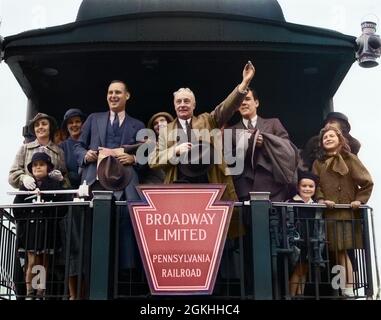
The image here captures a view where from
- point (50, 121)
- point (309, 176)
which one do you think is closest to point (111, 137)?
point (50, 121)

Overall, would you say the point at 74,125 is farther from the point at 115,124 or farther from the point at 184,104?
the point at 184,104

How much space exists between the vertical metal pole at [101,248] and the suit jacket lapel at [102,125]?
1.14 metres

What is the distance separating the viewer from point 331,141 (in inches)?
334

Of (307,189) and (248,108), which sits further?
(248,108)

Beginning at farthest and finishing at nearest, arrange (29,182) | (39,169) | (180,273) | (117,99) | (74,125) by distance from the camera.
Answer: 1. (74,125)
2. (117,99)
3. (39,169)
4. (29,182)
5. (180,273)

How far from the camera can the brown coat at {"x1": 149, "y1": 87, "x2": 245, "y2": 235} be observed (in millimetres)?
7988

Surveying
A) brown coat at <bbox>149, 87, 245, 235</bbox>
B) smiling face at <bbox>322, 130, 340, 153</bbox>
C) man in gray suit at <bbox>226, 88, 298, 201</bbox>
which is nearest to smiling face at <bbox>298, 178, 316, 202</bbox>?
man in gray suit at <bbox>226, 88, 298, 201</bbox>

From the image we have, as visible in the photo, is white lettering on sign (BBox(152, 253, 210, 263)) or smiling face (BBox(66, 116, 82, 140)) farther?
smiling face (BBox(66, 116, 82, 140))

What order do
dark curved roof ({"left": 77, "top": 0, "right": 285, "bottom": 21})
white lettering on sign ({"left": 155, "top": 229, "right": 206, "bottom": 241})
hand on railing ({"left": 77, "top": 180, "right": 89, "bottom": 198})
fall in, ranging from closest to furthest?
white lettering on sign ({"left": 155, "top": 229, "right": 206, "bottom": 241})
hand on railing ({"left": 77, "top": 180, "right": 89, "bottom": 198})
dark curved roof ({"left": 77, "top": 0, "right": 285, "bottom": 21})

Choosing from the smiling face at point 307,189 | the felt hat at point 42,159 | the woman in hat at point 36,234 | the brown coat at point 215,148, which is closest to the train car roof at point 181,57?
the brown coat at point 215,148

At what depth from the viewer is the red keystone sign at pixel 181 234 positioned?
7523 mm

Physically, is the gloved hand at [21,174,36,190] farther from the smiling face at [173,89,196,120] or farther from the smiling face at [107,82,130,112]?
the smiling face at [173,89,196,120]

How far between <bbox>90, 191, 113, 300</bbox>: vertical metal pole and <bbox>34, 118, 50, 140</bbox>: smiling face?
1423 mm

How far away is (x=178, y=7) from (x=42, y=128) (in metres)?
2.23
